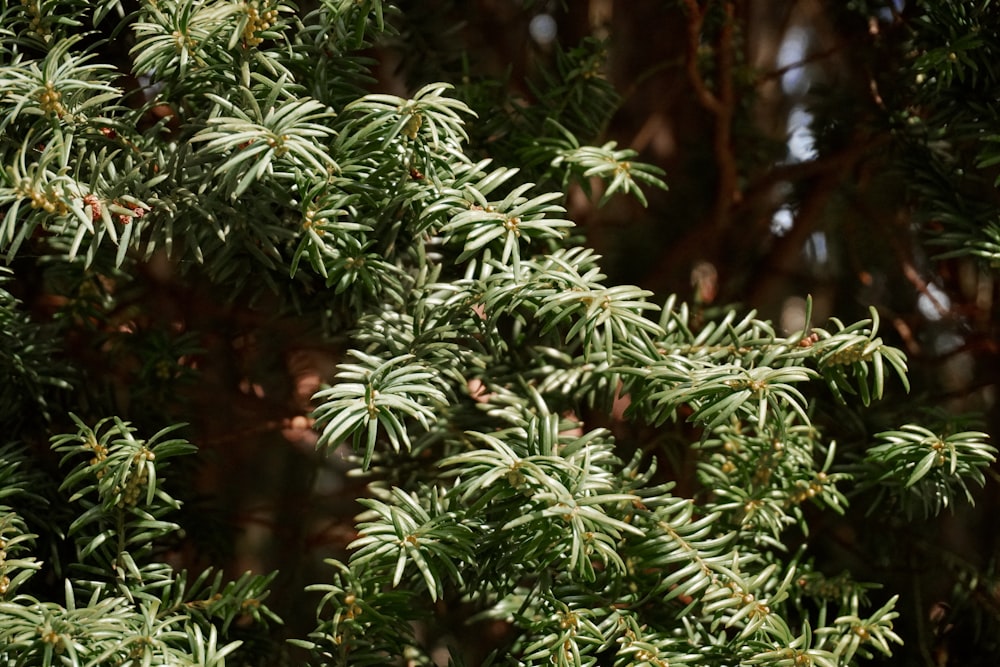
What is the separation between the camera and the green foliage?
0.59 metres

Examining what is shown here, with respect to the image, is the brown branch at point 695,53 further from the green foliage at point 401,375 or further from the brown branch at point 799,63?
the green foliage at point 401,375

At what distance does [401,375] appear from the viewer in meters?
0.62

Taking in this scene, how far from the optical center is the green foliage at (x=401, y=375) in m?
0.59

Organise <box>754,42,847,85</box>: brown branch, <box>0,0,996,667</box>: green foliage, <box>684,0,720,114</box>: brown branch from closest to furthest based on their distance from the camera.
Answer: <box>0,0,996,667</box>: green foliage, <box>684,0,720,114</box>: brown branch, <box>754,42,847,85</box>: brown branch

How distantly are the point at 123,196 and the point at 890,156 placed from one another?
2.54 ft

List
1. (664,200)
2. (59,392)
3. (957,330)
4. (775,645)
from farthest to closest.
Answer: (664,200) < (957,330) < (59,392) < (775,645)

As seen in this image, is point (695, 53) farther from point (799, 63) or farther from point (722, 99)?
point (799, 63)

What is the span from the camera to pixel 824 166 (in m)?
1.05

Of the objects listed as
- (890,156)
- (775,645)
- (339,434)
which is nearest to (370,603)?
(339,434)

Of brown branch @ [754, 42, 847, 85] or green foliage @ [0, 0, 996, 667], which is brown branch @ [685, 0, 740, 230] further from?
green foliage @ [0, 0, 996, 667]

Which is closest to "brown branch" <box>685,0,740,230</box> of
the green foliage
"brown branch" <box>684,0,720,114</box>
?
"brown branch" <box>684,0,720,114</box>

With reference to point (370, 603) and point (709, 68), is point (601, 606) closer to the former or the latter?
point (370, 603)

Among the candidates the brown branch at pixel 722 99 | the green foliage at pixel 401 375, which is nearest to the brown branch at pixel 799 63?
the brown branch at pixel 722 99

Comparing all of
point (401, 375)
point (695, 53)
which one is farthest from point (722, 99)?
point (401, 375)
